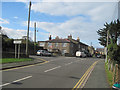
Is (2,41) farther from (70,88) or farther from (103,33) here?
(103,33)

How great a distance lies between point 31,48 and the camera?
41438 millimetres

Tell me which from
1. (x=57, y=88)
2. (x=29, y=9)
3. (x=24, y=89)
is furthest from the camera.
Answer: (x=29, y=9)

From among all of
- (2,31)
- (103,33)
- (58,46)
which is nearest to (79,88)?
(2,31)

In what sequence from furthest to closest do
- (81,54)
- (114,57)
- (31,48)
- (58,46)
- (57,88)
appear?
(58,46) < (81,54) < (31,48) < (114,57) < (57,88)

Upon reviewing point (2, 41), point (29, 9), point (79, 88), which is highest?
point (29, 9)

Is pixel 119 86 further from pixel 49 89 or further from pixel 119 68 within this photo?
pixel 49 89

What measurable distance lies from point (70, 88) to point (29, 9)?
2059 cm

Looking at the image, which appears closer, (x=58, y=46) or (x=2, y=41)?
(x=2, y=41)

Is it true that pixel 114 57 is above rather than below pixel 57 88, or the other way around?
above

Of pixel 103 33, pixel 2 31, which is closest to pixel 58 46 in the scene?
pixel 103 33

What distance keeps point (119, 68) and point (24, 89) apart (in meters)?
5.94

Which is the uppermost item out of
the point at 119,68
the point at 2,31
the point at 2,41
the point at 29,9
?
the point at 29,9

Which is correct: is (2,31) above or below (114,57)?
above

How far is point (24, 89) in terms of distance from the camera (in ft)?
20.8
